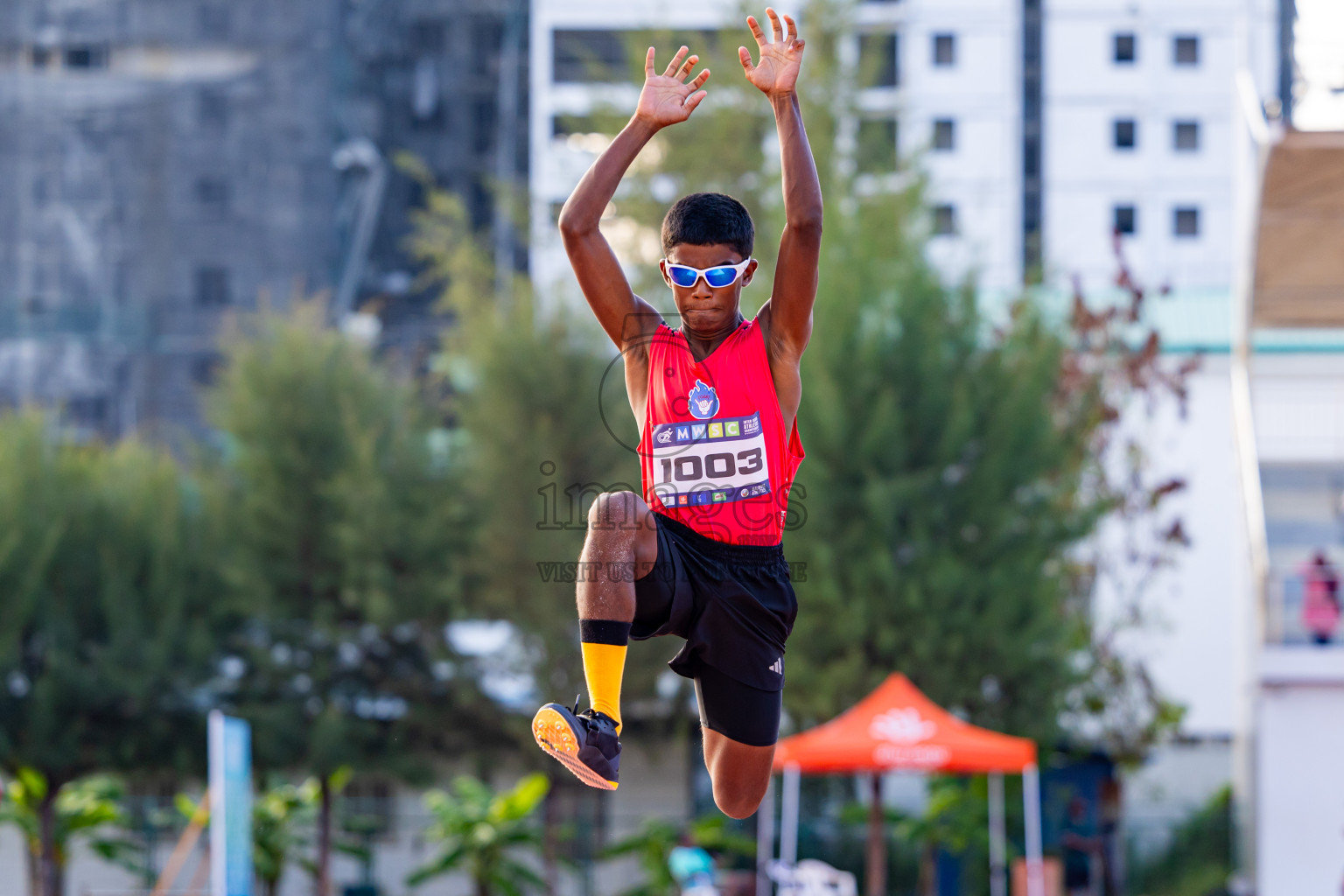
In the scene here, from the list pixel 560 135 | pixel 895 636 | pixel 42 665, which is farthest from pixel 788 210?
pixel 560 135

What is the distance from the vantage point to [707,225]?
497cm

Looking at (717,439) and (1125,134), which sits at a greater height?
(1125,134)

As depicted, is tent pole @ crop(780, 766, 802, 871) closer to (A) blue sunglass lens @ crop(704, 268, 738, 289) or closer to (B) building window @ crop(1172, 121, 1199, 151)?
(A) blue sunglass lens @ crop(704, 268, 738, 289)

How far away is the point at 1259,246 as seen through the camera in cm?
2069

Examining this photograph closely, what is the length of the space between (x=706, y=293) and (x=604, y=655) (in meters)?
1.19

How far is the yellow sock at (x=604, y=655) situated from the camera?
485cm

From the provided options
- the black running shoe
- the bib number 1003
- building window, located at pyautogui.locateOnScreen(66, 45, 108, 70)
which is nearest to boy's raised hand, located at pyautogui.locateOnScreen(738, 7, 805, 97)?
the bib number 1003

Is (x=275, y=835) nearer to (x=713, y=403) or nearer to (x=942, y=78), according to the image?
(x=713, y=403)

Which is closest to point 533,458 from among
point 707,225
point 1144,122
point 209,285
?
point 707,225

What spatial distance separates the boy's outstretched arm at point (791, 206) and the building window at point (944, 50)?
48.4 m

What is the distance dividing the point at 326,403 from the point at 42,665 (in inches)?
219

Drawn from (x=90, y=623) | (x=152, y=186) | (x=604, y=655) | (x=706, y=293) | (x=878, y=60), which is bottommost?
(x=90, y=623)

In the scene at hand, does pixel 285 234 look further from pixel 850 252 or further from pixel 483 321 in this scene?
pixel 850 252

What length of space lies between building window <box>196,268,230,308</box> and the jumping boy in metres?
41.3
